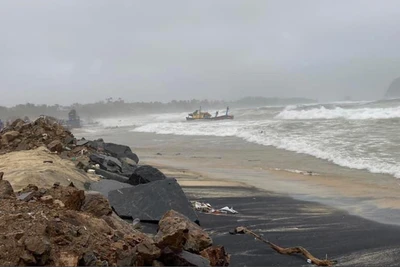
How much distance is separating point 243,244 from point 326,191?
16.0ft

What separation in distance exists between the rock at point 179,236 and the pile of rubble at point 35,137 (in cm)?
913

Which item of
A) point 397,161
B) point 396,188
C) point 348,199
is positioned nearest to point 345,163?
point 397,161

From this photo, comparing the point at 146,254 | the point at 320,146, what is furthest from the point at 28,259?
the point at 320,146

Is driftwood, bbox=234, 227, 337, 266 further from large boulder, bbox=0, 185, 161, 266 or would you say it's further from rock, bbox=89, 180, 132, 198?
rock, bbox=89, 180, 132, 198

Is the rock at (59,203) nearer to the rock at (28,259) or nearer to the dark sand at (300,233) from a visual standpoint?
the rock at (28,259)

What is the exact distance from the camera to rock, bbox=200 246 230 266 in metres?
5.07

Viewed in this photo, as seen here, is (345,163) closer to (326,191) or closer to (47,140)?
(326,191)

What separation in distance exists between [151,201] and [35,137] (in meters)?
8.59

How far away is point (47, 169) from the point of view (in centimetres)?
944

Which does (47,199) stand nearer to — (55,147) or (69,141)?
(55,147)

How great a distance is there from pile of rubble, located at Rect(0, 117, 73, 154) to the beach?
3.66 m

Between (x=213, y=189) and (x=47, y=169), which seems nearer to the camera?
(x=47, y=169)

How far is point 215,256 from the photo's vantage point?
515 cm

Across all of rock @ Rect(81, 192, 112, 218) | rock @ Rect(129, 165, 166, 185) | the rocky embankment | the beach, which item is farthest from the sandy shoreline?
rock @ Rect(81, 192, 112, 218)
